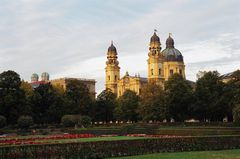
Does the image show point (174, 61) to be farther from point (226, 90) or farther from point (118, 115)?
point (226, 90)

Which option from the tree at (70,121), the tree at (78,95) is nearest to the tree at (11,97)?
the tree at (70,121)

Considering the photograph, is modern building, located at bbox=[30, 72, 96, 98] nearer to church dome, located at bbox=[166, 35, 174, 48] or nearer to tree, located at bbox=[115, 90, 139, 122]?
tree, located at bbox=[115, 90, 139, 122]

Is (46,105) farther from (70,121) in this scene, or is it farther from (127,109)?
(127,109)

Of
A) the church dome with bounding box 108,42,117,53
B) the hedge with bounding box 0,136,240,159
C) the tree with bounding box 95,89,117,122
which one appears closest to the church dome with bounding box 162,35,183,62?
the church dome with bounding box 108,42,117,53

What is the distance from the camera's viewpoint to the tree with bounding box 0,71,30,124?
61.9 m

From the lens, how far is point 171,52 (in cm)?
12600

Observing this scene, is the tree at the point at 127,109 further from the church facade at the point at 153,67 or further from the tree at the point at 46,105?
the church facade at the point at 153,67

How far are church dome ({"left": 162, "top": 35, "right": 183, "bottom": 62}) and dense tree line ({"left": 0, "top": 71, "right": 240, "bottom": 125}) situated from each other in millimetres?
50953

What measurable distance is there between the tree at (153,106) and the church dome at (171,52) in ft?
173

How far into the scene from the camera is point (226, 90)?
209 feet

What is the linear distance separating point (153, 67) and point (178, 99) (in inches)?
2048

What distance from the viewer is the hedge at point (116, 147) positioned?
20.3 metres

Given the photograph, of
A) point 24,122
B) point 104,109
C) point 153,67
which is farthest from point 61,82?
point 24,122

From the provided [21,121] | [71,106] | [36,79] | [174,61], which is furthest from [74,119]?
[36,79]
